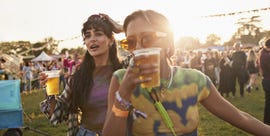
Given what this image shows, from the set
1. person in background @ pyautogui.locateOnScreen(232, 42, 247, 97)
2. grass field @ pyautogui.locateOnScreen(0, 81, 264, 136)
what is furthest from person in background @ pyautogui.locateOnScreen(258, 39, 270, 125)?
person in background @ pyautogui.locateOnScreen(232, 42, 247, 97)

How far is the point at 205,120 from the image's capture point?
9.83m

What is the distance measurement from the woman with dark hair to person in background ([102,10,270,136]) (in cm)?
117

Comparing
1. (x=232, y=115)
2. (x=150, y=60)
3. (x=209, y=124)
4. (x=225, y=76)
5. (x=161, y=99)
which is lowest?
(x=209, y=124)

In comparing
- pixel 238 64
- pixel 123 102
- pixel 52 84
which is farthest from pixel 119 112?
pixel 238 64

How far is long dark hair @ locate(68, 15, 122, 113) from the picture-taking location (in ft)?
10.8

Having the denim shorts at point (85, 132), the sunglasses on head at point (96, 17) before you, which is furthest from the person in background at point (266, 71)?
the denim shorts at point (85, 132)

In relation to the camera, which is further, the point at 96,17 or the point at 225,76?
the point at 225,76

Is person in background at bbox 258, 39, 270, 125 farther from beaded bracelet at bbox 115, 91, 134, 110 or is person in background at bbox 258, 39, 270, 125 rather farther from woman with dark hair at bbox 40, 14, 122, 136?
beaded bracelet at bbox 115, 91, 134, 110

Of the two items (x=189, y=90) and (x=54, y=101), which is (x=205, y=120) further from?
(x=189, y=90)

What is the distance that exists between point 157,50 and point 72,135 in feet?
6.05

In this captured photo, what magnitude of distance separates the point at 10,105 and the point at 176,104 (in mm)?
4892

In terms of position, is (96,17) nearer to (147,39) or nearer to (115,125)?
(147,39)

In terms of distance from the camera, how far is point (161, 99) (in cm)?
197

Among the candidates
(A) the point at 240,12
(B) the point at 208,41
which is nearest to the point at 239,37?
(B) the point at 208,41
